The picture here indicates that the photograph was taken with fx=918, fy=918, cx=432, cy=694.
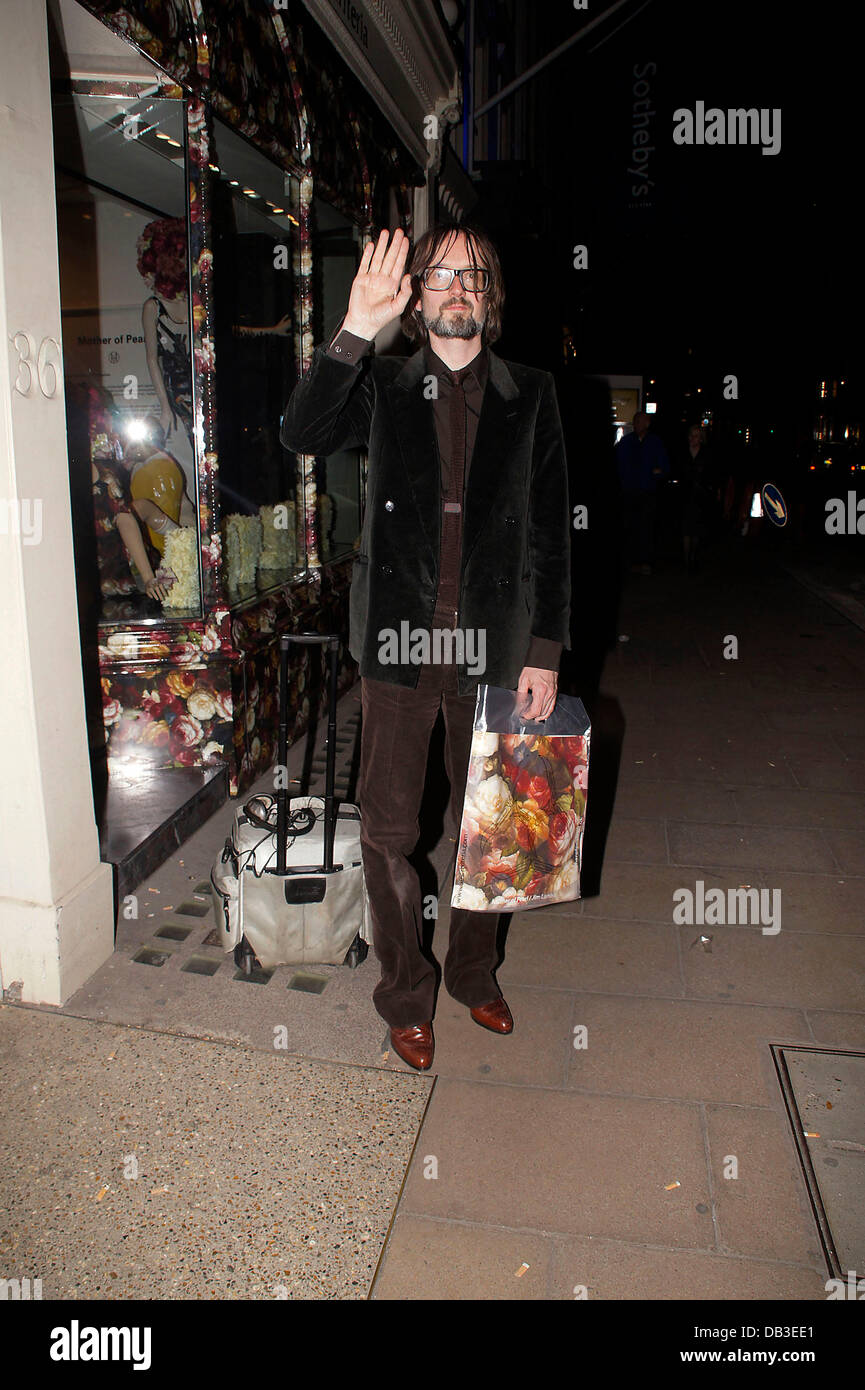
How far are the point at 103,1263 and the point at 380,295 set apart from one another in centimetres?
244

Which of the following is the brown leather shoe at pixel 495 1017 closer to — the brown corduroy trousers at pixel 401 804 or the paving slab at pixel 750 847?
the brown corduroy trousers at pixel 401 804

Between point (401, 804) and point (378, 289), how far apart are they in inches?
56.5

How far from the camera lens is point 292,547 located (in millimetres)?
6367

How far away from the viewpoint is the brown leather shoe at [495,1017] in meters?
3.06

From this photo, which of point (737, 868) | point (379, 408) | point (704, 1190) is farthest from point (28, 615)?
Result: point (737, 868)

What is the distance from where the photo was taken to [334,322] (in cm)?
704

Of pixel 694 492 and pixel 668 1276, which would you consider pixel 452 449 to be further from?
pixel 694 492

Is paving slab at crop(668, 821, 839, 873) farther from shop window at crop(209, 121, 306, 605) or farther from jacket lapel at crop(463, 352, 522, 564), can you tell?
shop window at crop(209, 121, 306, 605)

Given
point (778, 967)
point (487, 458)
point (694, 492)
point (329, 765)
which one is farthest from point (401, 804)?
point (694, 492)

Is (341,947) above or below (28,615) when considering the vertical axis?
below

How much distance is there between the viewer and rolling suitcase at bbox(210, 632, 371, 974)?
10.6ft

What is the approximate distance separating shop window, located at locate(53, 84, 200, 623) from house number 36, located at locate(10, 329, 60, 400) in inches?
76.2

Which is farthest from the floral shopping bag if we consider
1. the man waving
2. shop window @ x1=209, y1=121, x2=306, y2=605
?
shop window @ x1=209, y1=121, x2=306, y2=605

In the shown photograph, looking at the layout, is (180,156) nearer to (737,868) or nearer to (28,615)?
(28,615)
